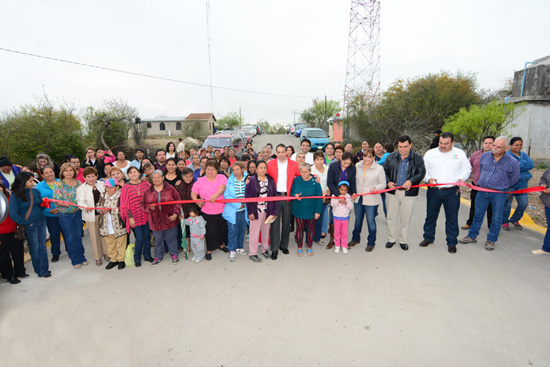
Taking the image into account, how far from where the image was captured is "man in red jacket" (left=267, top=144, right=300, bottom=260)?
5031mm

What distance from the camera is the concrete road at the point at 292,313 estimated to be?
9.33 feet

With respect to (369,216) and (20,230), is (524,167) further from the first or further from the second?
(20,230)

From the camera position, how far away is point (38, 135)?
12.5 m

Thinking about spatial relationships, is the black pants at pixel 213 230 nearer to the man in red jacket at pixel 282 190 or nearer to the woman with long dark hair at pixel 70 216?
the man in red jacket at pixel 282 190

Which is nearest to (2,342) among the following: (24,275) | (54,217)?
(24,275)

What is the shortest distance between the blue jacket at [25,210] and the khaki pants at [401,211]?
19.8 ft

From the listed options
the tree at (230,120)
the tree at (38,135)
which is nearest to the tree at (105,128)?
the tree at (38,135)

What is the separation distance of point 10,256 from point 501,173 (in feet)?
27.9

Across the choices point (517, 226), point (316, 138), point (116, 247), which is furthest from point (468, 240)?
point (316, 138)

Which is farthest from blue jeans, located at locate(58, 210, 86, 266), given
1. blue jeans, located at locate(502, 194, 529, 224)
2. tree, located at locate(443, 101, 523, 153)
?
tree, located at locate(443, 101, 523, 153)

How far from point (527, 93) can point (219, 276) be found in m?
19.3

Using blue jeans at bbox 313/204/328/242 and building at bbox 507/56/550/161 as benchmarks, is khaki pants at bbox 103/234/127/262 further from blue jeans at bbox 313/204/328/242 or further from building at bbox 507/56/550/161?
building at bbox 507/56/550/161

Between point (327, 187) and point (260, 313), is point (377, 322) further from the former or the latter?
point (327, 187)

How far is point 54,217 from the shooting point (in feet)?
16.4
